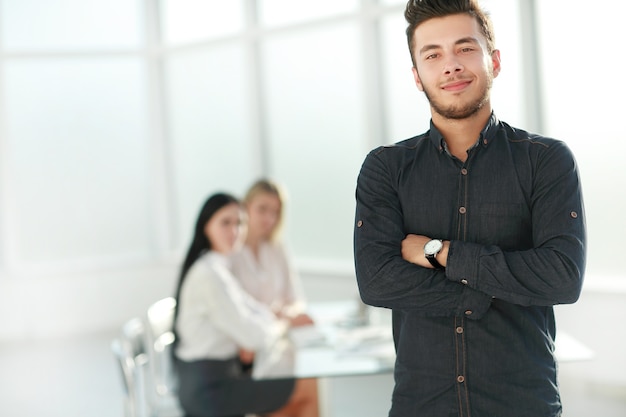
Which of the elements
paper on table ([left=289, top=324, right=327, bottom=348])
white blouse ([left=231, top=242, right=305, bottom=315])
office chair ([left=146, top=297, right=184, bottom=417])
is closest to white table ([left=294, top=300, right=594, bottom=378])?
paper on table ([left=289, top=324, right=327, bottom=348])

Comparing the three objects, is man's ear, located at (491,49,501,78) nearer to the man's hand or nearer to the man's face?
the man's face

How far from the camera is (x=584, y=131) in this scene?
422 centimetres

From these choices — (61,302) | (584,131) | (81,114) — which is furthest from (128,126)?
(584,131)

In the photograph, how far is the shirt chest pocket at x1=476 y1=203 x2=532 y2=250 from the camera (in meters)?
1.49

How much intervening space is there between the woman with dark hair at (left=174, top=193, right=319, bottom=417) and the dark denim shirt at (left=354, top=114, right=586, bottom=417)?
1.39 m

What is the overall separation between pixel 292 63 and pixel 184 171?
1.57 meters

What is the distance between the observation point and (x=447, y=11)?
1.48 m

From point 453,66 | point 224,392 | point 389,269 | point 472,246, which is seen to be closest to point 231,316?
point 224,392

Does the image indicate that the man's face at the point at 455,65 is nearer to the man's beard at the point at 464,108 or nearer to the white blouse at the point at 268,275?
the man's beard at the point at 464,108

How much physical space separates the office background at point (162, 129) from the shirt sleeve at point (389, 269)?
12.1 ft

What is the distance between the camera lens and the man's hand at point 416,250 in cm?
150

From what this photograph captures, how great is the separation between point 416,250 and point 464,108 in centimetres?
31

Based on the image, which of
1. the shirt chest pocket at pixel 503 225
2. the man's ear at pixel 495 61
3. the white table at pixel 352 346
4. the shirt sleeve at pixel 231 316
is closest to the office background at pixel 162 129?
the white table at pixel 352 346

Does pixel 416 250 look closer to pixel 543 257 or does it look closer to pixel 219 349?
pixel 543 257
